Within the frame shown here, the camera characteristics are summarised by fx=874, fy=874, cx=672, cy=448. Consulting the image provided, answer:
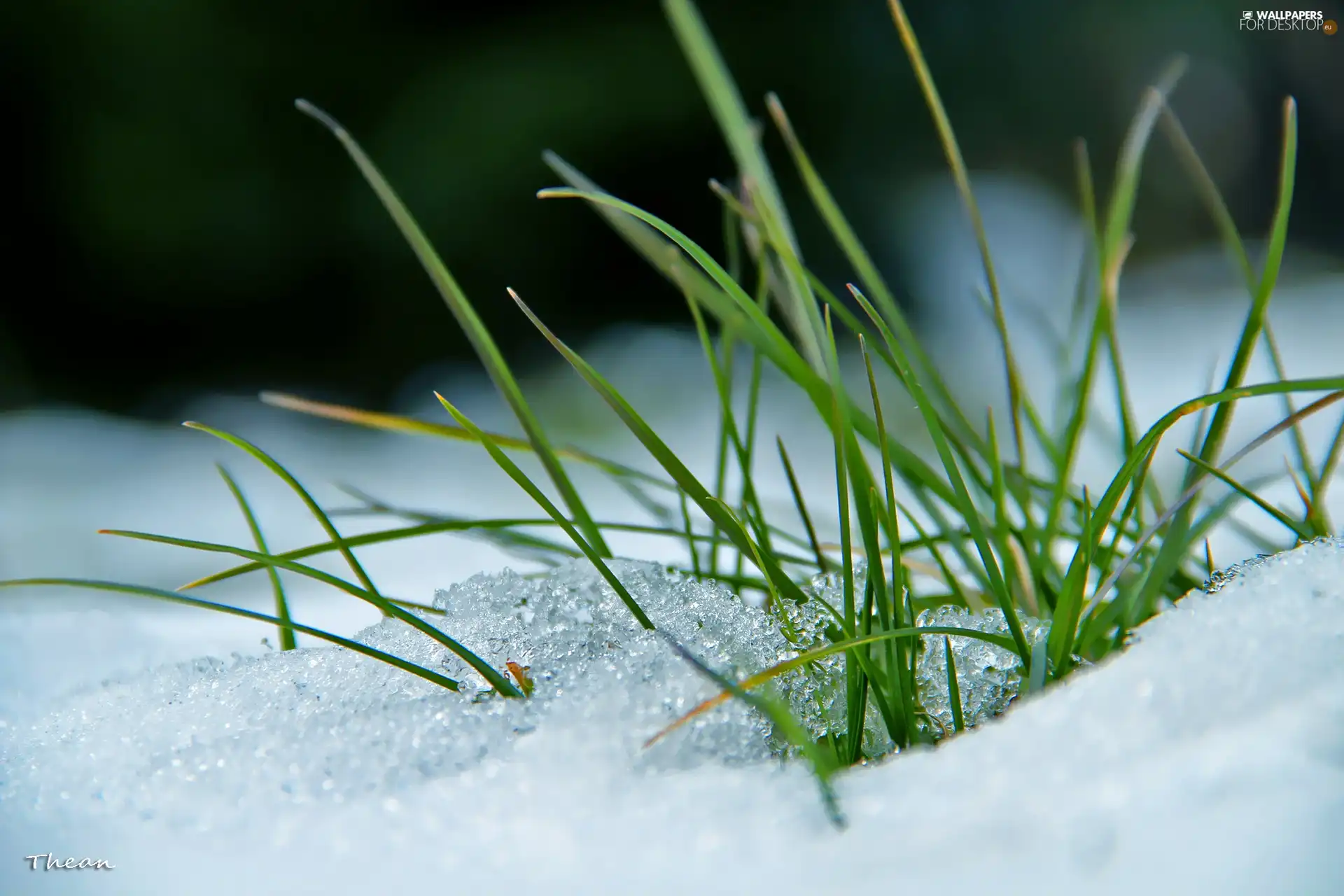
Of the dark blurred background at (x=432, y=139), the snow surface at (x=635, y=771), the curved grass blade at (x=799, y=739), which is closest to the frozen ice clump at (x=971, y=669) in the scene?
the snow surface at (x=635, y=771)

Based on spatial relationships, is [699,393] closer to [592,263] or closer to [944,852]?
[592,263]

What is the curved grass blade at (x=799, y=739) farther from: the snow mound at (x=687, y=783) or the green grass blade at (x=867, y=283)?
the green grass blade at (x=867, y=283)

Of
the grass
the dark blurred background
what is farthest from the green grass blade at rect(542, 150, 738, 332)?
the dark blurred background

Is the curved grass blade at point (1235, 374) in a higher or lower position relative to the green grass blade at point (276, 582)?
higher

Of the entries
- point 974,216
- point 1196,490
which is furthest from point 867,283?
point 1196,490

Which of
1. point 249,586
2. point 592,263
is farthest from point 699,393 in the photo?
point 249,586

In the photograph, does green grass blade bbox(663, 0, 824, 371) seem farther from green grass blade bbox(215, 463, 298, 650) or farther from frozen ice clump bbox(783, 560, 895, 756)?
green grass blade bbox(215, 463, 298, 650)

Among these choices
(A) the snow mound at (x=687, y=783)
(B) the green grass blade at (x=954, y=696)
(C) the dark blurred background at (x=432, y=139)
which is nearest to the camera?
(A) the snow mound at (x=687, y=783)
